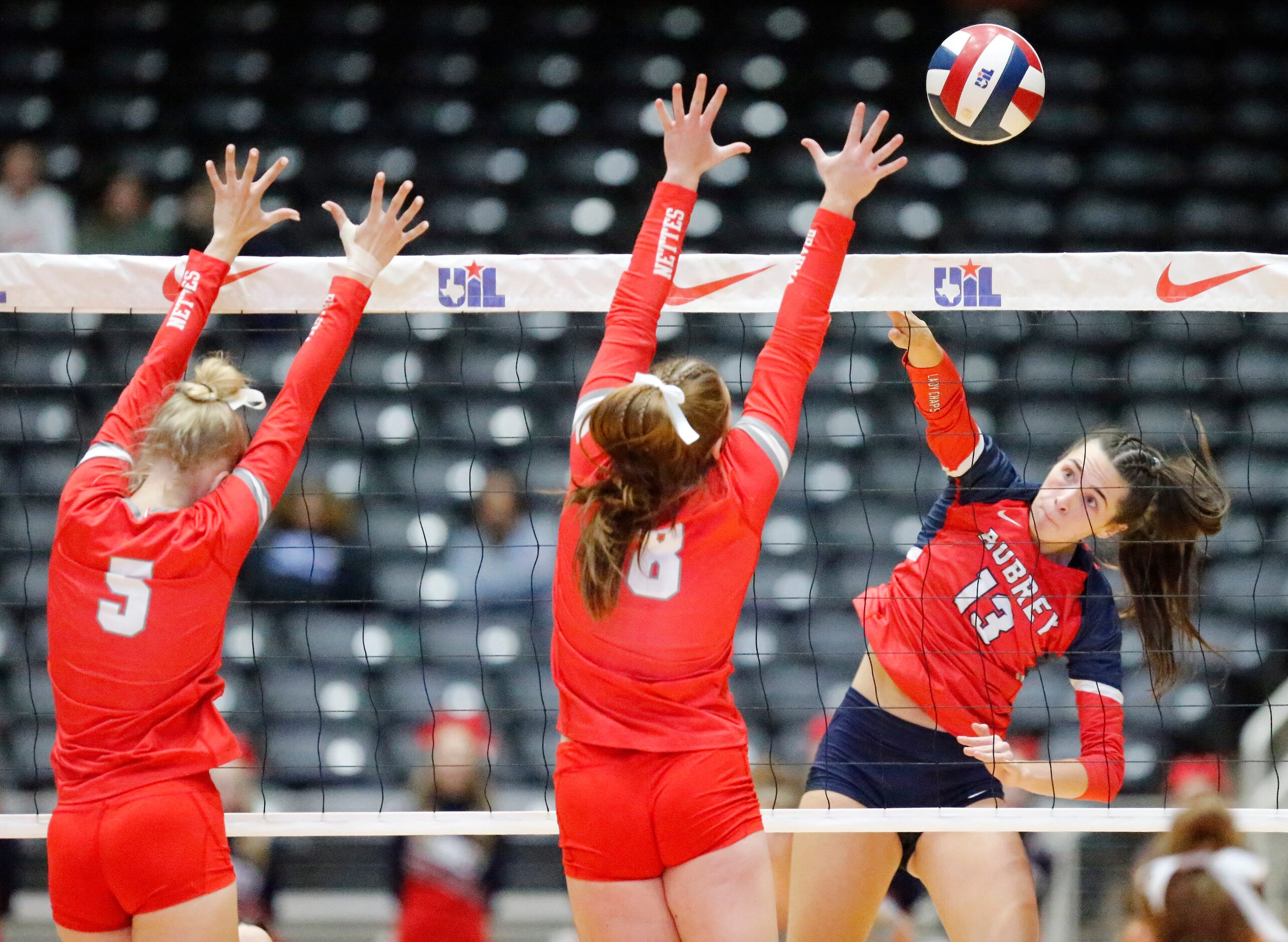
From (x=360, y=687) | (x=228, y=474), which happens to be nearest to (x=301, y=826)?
(x=228, y=474)

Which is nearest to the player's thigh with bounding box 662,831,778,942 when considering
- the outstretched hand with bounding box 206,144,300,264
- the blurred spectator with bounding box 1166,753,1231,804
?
the outstretched hand with bounding box 206,144,300,264

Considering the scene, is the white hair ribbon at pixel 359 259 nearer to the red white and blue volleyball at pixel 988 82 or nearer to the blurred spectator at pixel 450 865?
the red white and blue volleyball at pixel 988 82

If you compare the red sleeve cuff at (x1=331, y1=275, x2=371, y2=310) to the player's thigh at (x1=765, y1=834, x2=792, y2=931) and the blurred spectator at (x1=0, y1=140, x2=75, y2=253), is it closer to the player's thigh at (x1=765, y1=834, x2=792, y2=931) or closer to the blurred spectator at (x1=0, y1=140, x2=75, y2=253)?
the player's thigh at (x1=765, y1=834, x2=792, y2=931)

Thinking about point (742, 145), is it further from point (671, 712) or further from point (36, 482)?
point (36, 482)

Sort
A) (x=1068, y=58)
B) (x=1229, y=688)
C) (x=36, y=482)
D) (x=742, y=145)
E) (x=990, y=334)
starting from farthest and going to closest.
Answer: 1. (x=1068, y=58)
2. (x=990, y=334)
3. (x=36, y=482)
4. (x=1229, y=688)
5. (x=742, y=145)

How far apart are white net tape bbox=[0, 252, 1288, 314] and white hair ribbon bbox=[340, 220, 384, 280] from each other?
216 millimetres

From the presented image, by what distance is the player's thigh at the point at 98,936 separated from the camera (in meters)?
2.75

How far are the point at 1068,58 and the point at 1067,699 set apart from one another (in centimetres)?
372

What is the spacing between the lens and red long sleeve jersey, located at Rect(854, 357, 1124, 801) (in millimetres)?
3277

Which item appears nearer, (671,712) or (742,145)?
(671,712)

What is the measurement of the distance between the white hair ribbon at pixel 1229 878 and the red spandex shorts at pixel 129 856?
177cm

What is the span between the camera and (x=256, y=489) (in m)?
2.81

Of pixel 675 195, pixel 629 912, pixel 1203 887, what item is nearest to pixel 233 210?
pixel 675 195

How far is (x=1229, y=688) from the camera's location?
6000 mm
